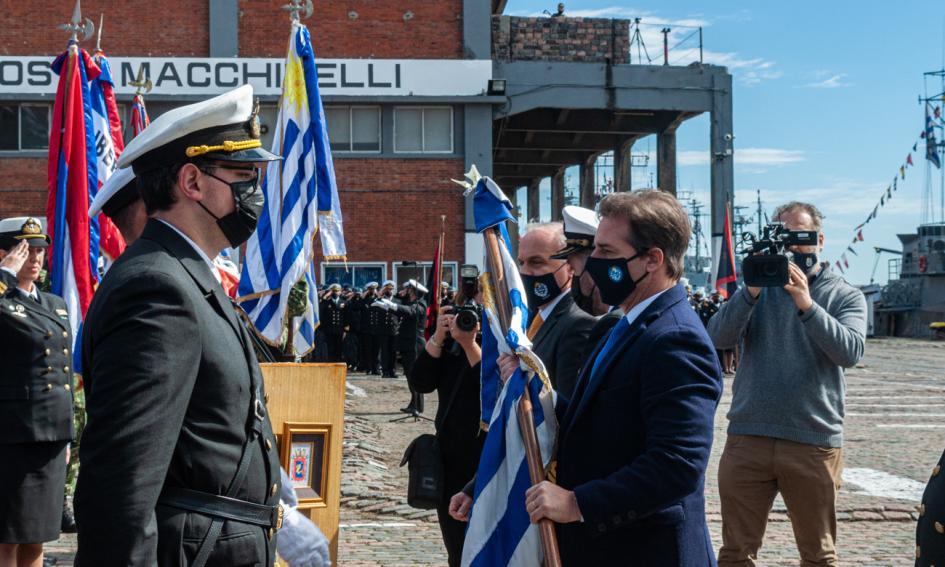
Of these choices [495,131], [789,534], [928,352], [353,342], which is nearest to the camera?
[789,534]

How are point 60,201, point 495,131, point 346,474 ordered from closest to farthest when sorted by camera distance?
point 60,201 < point 346,474 < point 495,131

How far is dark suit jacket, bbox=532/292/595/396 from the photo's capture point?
4.36 m

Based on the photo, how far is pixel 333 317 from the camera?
1084 inches

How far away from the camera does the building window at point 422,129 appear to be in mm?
32188

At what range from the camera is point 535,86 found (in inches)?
1276

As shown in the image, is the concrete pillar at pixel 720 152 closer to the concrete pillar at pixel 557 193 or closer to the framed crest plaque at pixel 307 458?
the concrete pillar at pixel 557 193

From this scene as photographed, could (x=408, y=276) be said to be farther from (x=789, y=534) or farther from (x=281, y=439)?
(x=281, y=439)

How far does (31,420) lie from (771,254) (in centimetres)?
398

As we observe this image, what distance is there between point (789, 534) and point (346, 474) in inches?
180

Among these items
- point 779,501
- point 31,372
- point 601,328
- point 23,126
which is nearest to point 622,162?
point 23,126

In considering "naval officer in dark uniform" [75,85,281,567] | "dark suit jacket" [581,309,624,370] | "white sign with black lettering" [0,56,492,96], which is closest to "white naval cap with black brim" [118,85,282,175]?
"naval officer in dark uniform" [75,85,281,567]

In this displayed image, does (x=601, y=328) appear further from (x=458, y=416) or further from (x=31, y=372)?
(x=31, y=372)

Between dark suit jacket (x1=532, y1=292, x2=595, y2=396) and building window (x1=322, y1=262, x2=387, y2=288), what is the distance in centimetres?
2777

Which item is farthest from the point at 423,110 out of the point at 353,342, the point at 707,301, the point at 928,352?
the point at 928,352
